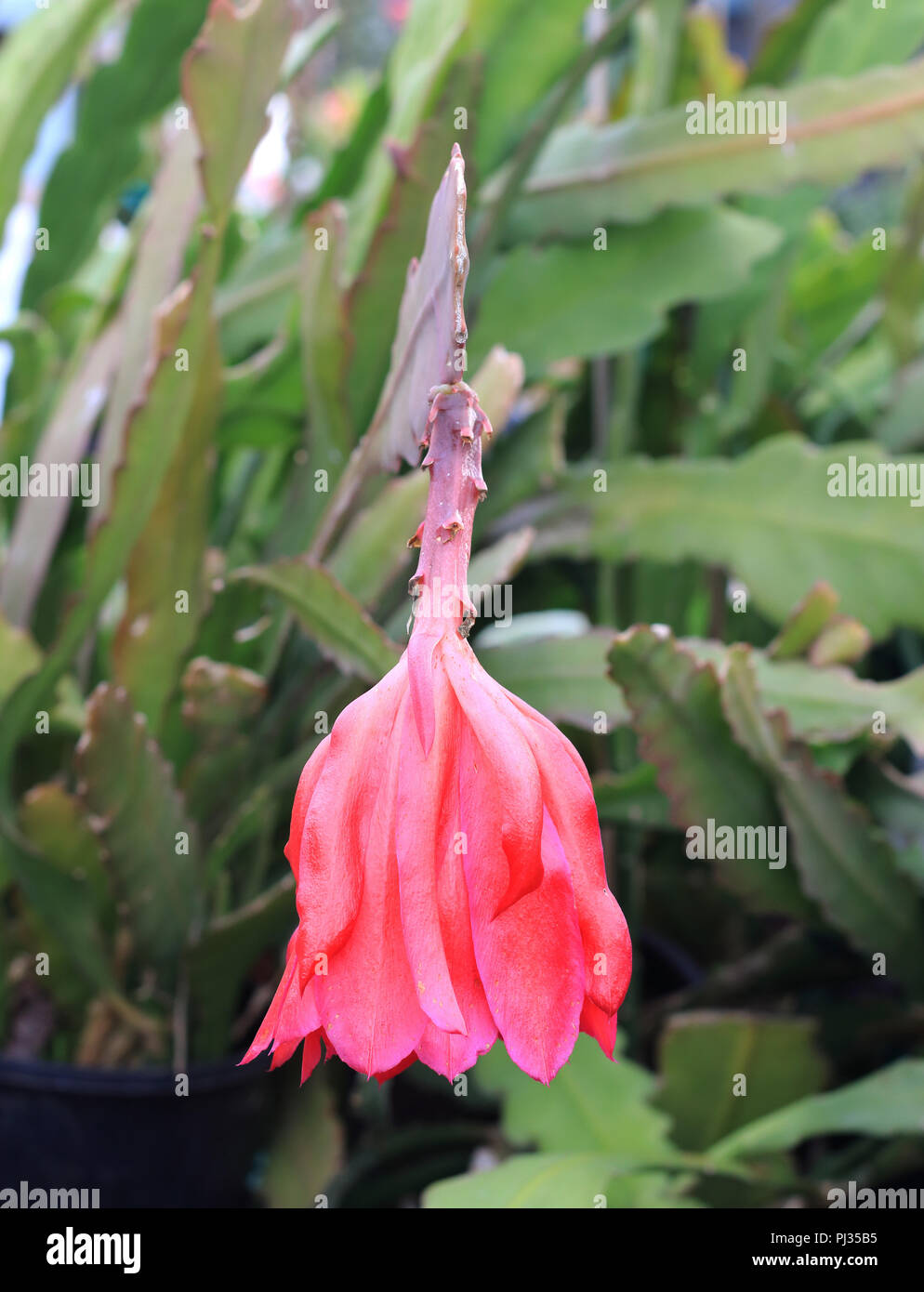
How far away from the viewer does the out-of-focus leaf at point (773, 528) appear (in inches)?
35.3

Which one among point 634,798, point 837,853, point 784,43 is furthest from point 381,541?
point 784,43

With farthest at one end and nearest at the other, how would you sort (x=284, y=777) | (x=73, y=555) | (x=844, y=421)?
(x=844, y=421) < (x=73, y=555) < (x=284, y=777)

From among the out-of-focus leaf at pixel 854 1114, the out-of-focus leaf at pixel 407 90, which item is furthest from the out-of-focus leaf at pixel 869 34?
the out-of-focus leaf at pixel 854 1114

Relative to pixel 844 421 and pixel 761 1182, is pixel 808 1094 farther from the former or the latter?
pixel 844 421

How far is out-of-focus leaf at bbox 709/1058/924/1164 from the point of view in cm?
75

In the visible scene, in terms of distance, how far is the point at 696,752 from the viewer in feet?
2.57

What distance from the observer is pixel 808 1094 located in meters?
0.88

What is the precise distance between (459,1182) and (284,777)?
1.05ft

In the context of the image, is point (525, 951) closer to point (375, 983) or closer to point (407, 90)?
point (375, 983)

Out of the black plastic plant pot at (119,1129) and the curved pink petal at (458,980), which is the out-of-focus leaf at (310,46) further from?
the curved pink petal at (458,980)

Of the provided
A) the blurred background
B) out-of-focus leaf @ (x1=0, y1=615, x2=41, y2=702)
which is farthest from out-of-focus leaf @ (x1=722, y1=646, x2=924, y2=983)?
out-of-focus leaf @ (x1=0, y1=615, x2=41, y2=702)
